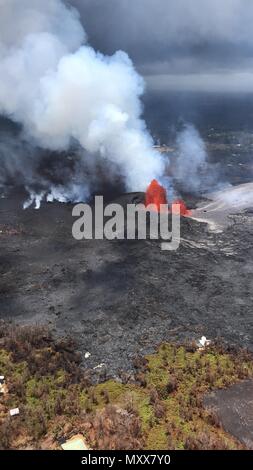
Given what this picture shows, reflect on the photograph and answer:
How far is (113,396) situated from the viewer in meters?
21.7

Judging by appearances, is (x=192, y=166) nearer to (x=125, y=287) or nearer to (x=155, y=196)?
(x=155, y=196)

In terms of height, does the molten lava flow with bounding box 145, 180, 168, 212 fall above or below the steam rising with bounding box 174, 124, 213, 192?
below

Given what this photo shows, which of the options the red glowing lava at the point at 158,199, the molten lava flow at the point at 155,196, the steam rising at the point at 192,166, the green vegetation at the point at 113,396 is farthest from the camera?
the steam rising at the point at 192,166

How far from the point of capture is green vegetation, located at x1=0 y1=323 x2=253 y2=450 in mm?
18781

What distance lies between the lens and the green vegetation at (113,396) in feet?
61.6

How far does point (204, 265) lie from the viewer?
37094 mm

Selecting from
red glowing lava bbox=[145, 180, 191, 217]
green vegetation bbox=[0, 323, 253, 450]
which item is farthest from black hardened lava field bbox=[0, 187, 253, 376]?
red glowing lava bbox=[145, 180, 191, 217]

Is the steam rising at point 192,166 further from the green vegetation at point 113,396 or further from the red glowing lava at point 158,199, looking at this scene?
the green vegetation at point 113,396

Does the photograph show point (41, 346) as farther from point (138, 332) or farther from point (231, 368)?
point (231, 368)

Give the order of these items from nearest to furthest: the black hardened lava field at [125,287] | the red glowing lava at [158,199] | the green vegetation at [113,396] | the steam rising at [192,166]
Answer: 1. the green vegetation at [113,396]
2. the black hardened lava field at [125,287]
3. the red glowing lava at [158,199]
4. the steam rising at [192,166]

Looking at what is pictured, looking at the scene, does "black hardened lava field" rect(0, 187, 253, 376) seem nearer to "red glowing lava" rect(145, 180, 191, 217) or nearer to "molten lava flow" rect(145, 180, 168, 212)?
"red glowing lava" rect(145, 180, 191, 217)

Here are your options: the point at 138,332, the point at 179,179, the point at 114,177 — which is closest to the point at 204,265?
the point at 138,332

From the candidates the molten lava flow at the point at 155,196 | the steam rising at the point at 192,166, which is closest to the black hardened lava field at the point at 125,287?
the molten lava flow at the point at 155,196

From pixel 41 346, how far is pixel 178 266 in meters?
15.0
